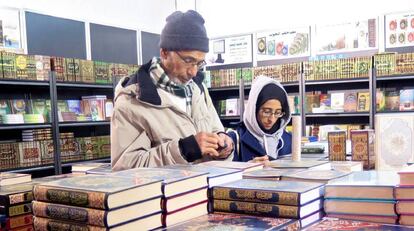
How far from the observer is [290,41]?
18.1ft

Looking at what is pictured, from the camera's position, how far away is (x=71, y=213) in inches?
29.6

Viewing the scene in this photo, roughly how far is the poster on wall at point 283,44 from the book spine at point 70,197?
196 inches

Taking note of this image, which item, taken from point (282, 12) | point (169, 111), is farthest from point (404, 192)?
point (282, 12)

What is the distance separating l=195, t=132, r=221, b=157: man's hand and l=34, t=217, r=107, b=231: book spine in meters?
0.54

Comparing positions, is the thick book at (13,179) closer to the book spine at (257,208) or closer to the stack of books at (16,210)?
the stack of books at (16,210)

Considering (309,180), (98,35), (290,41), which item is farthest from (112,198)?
(290,41)

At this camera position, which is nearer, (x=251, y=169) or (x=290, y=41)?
(x=251, y=169)

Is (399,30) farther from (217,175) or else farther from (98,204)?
(98,204)

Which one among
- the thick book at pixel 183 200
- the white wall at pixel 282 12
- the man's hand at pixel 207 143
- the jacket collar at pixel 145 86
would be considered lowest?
the thick book at pixel 183 200

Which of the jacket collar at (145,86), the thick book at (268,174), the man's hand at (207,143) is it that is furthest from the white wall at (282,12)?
the thick book at (268,174)

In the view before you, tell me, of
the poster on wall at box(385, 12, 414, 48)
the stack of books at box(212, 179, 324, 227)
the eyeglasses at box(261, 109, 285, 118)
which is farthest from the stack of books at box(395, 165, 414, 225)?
the poster on wall at box(385, 12, 414, 48)

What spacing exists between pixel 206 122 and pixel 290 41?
4.13 metres

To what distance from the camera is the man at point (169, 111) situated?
1280 mm

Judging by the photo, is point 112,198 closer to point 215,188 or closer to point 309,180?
point 215,188
